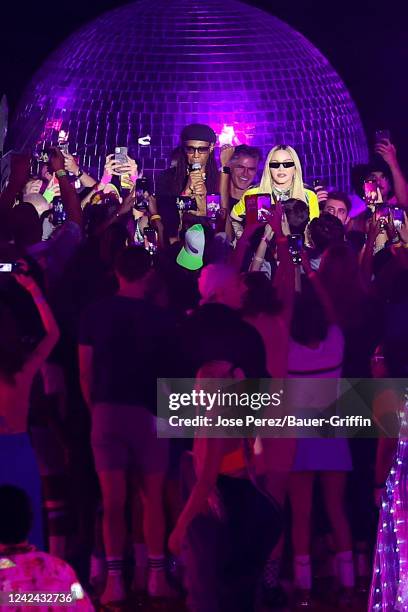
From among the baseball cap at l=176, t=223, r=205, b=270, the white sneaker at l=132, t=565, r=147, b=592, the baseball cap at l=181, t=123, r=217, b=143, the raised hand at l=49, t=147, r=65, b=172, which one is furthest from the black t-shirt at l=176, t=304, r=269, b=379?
the baseball cap at l=181, t=123, r=217, b=143

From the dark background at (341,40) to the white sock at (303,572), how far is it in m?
5.42

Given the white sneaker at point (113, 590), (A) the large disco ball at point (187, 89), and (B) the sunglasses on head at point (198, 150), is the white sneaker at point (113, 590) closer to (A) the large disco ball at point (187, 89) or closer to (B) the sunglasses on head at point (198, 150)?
(B) the sunglasses on head at point (198, 150)

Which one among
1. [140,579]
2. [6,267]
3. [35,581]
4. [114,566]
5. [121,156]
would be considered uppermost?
[6,267]

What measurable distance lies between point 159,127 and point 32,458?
7.98 metres

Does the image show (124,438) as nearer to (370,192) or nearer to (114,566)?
(114,566)

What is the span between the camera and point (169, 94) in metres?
14.0

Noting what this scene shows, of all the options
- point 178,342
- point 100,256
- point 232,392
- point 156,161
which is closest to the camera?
point 232,392

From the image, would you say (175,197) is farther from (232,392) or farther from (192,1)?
(192,1)

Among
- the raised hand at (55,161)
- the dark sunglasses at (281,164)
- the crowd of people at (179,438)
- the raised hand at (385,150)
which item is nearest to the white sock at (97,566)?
the crowd of people at (179,438)

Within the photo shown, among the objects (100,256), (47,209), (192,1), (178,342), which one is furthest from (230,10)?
(178,342)

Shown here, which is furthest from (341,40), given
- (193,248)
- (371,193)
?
(193,248)

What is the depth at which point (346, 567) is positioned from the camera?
6.79m

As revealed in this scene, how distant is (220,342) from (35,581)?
166 cm

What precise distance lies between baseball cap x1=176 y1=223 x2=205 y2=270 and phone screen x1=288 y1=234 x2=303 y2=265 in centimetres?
42
